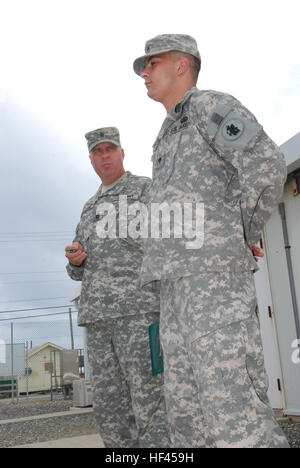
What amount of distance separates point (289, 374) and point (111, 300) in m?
3.29

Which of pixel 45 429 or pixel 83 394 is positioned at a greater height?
pixel 83 394

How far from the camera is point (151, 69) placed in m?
2.26

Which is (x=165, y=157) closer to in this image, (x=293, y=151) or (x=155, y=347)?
(x=155, y=347)

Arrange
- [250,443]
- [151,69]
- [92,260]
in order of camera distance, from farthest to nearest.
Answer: [92,260], [151,69], [250,443]

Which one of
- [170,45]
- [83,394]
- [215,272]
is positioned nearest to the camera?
[215,272]

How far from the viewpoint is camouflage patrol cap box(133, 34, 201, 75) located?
7.28ft

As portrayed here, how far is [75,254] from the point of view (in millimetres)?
3002

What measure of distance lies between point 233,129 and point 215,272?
0.52 meters

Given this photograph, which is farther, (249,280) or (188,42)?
(188,42)

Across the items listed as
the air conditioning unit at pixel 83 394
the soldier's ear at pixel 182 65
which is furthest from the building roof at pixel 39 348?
the soldier's ear at pixel 182 65

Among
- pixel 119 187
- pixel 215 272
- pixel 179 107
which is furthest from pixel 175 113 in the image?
pixel 119 187

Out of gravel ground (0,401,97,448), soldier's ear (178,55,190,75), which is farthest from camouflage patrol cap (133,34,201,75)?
gravel ground (0,401,97,448)
